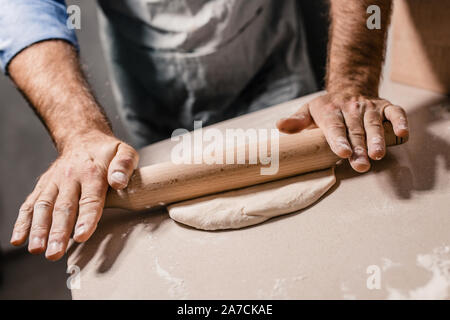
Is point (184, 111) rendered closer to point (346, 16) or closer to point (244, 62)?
point (244, 62)

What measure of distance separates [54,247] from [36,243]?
6 centimetres

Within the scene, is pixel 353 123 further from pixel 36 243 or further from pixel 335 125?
pixel 36 243

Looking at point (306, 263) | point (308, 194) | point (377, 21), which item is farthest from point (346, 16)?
point (306, 263)

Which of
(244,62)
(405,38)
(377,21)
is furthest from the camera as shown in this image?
(244,62)

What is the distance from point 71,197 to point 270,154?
55 cm

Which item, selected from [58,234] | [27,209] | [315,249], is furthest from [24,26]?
[315,249]

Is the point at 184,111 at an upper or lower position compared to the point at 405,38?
lower

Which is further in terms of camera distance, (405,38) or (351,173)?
(405,38)

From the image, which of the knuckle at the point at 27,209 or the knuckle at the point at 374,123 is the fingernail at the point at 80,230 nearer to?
the knuckle at the point at 27,209

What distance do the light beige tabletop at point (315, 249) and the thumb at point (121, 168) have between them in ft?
0.45

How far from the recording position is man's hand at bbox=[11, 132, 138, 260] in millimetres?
938

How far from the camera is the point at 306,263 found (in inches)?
32.7

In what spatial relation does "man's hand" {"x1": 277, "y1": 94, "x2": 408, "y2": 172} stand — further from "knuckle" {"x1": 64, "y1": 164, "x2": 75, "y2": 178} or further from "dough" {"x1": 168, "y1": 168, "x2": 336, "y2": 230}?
"knuckle" {"x1": 64, "y1": 164, "x2": 75, "y2": 178}

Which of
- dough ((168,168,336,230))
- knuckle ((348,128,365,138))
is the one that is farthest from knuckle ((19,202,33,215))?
knuckle ((348,128,365,138))
